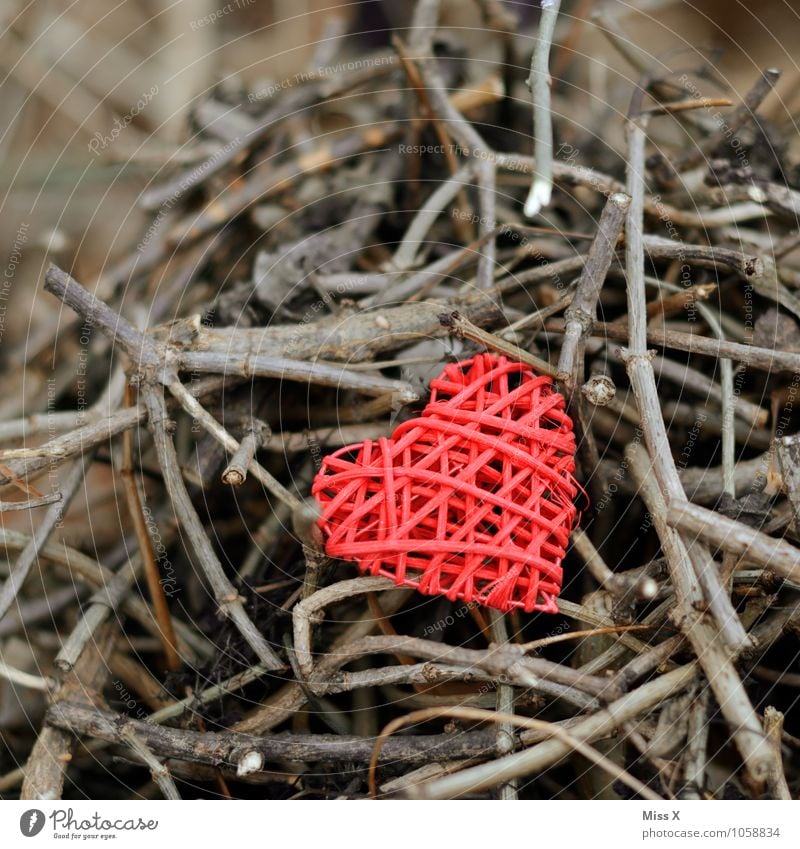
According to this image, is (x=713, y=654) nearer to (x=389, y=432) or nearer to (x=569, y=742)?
(x=569, y=742)

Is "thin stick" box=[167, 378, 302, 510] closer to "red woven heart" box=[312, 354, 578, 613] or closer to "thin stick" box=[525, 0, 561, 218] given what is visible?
"red woven heart" box=[312, 354, 578, 613]

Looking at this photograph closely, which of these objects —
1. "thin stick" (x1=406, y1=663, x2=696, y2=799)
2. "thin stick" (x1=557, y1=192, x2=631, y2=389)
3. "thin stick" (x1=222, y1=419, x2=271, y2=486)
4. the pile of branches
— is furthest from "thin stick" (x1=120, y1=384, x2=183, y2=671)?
"thin stick" (x1=557, y1=192, x2=631, y2=389)

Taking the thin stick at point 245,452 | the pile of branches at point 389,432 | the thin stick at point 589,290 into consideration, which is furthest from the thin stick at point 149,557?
the thin stick at point 589,290

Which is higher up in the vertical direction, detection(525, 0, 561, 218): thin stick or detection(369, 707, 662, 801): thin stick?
detection(525, 0, 561, 218): thin stick

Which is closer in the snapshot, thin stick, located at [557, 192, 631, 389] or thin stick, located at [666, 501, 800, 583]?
thin stick, located at [666, 501, 800, 583]

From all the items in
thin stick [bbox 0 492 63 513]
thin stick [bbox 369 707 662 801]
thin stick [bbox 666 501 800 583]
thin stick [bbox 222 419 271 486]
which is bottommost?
thin stick [bbox 369 707 662 801]
